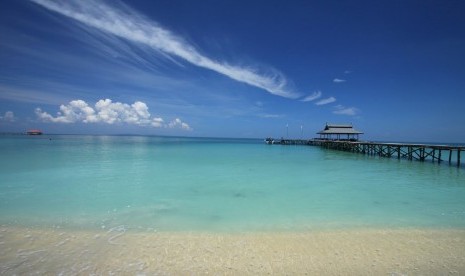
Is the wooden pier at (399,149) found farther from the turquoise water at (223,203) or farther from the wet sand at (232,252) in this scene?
the wet sand at (232,252)

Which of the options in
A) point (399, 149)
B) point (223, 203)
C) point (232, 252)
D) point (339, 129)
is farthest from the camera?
point (339, 129)

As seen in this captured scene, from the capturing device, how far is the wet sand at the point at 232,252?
4.18 m

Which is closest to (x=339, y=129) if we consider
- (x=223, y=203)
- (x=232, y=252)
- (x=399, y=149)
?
(x=399, y=149)

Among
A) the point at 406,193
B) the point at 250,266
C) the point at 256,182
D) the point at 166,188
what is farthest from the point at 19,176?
the point at 406,193

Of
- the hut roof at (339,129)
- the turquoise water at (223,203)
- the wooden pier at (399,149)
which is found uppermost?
the hut roof at (339,129)

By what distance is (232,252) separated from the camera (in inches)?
192

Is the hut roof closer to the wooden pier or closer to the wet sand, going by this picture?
the wooden pier

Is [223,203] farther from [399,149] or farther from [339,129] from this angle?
[339,129]

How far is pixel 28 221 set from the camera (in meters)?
6.45

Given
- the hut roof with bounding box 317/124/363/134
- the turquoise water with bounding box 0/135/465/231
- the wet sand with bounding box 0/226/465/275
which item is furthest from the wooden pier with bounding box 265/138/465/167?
the wet sand with bounding box 0/226/465/275

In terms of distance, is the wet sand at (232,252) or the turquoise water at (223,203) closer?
the wet sand at (232,252)

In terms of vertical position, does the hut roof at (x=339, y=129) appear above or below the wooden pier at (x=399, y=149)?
above

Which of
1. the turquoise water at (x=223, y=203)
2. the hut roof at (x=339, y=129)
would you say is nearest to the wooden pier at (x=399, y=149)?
the hut roof at (x=339, y=129)

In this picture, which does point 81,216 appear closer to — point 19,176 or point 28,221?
point 28,221
